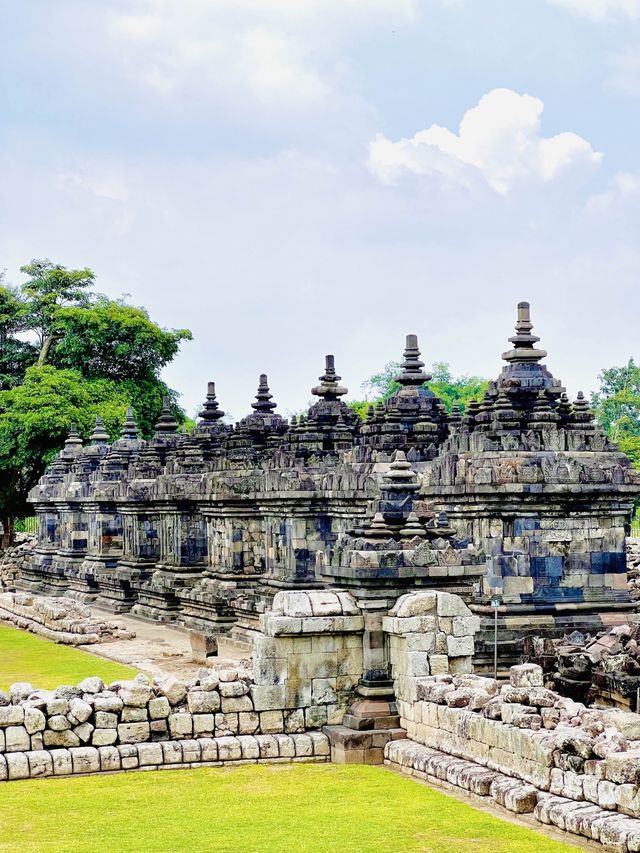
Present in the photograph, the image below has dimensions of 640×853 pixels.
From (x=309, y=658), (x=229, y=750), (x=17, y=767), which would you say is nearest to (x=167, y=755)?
(x=229, y=750)

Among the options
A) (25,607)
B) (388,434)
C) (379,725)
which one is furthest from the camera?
(25,607)

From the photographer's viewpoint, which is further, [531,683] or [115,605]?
[115,605]

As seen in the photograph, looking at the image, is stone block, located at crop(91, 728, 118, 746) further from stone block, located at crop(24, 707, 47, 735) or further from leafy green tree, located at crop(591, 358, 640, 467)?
leafy green tree, located at crop(591, 358, 640, 467)

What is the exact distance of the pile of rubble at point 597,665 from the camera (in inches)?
662

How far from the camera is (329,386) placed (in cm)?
2781

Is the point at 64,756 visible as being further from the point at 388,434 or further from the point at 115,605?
the point at 115,605

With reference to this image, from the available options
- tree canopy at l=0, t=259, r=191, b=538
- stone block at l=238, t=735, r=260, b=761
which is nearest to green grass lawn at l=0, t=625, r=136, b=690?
stone block at l=238, t=735, r=260, b=761

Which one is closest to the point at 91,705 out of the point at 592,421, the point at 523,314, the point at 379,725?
the point at 379,725

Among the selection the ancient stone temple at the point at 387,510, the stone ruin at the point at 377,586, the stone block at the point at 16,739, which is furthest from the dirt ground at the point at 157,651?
the stone block at the point at 16,739

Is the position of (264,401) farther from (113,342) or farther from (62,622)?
(113,342)

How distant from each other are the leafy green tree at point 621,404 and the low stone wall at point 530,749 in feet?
118

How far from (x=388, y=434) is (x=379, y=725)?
10.00m

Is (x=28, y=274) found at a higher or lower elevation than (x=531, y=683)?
higher

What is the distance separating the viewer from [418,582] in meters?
14.8
